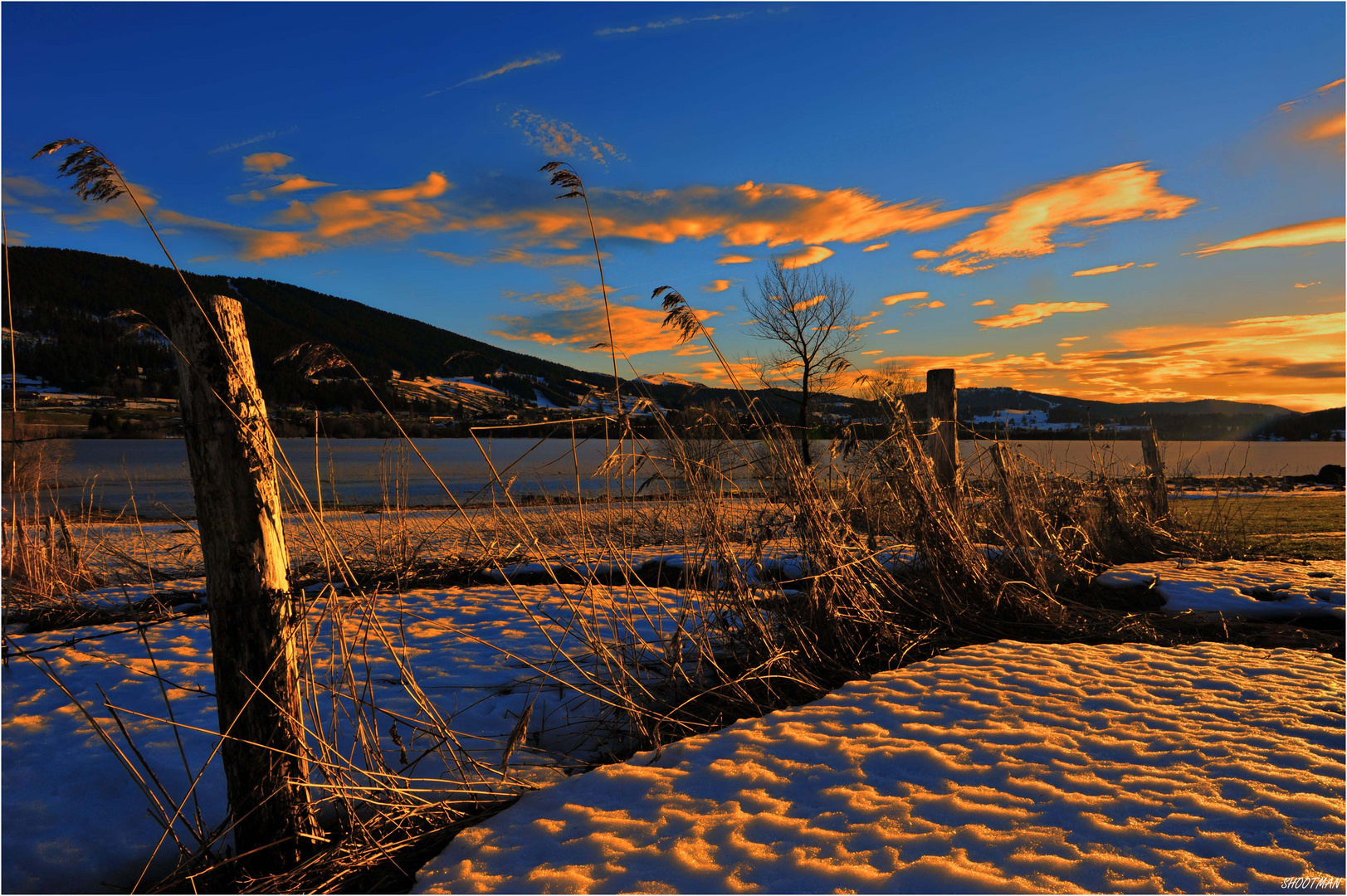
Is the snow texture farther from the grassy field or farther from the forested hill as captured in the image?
the forested hill

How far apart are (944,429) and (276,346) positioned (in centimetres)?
8724

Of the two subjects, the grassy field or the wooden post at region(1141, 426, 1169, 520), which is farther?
the wooden post at region(1141, 426, 1169, 520)

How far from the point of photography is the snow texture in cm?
549

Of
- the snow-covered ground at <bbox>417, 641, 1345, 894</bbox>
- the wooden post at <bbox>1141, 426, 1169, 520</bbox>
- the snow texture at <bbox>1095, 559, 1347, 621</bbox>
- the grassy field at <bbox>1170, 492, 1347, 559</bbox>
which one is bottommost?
the grassy field at <bbox>1170, 492, 1347, 559</bbox>

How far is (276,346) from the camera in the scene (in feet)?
248

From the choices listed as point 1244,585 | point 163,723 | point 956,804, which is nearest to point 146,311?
point 163,723

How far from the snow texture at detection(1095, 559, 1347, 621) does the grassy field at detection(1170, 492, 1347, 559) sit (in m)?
1.20

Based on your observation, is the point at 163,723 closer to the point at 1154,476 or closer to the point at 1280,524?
the point at 1154,476

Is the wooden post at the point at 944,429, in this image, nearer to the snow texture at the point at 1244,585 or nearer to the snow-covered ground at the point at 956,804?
the snow texture at the point at 1244,585

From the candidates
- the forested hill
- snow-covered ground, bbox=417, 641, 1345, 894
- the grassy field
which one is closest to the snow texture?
the grassy field

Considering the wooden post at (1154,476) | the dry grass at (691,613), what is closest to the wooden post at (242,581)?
the dry grass at (691,613)

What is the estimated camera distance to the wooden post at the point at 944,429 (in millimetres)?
5886

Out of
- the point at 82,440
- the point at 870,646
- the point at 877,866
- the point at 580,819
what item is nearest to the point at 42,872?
the point at 580,819

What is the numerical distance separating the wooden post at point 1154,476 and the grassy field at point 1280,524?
45 centimetres
